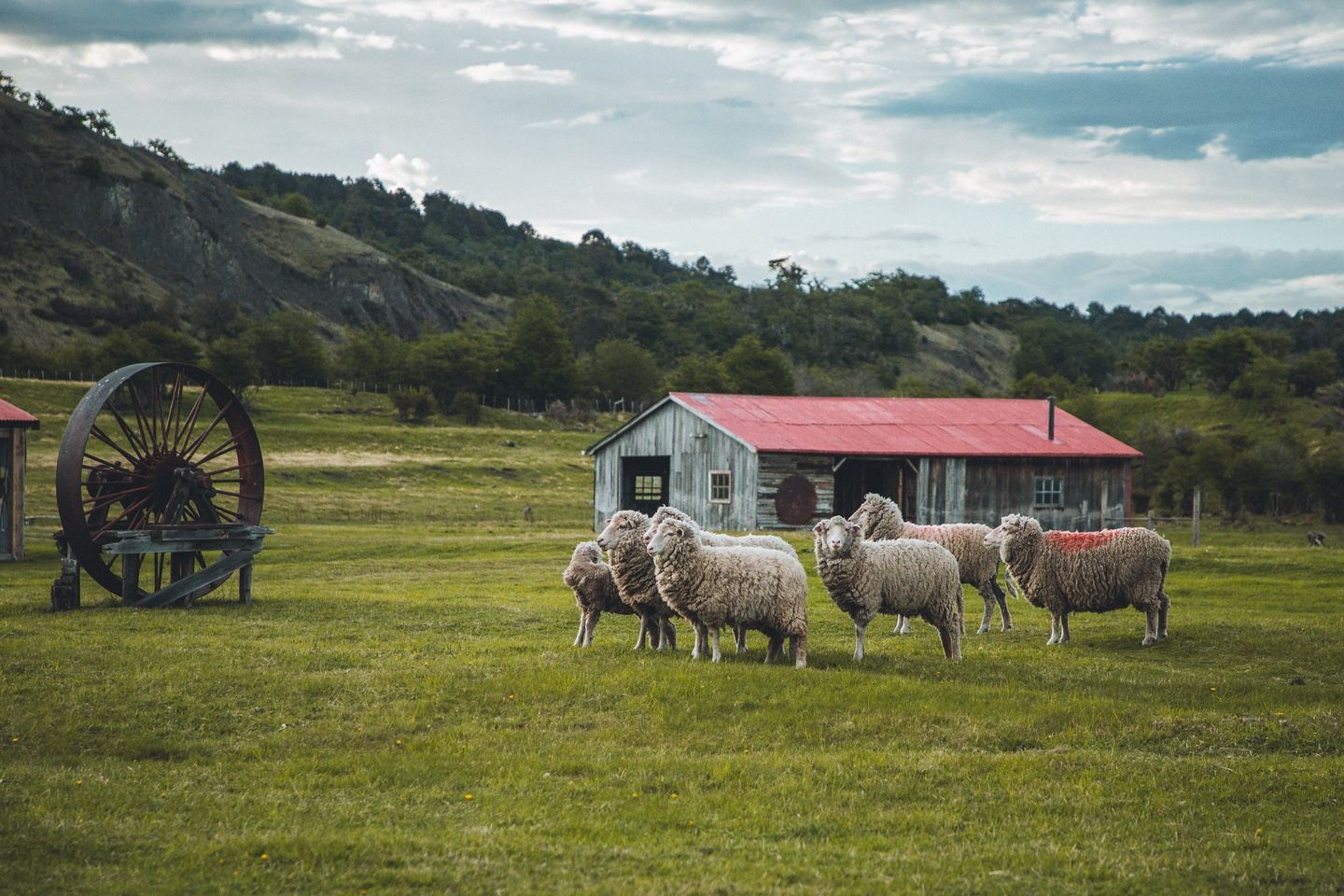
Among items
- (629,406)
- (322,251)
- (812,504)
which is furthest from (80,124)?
(812,504)

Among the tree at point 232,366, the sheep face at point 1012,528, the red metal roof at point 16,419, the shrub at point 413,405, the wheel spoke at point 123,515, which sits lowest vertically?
the wheel spoke at point 123,515

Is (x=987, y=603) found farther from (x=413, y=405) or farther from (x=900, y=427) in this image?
(x=413, y=405)

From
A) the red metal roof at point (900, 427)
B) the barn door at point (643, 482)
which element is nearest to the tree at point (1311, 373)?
the red metal roof at point (900, 427)

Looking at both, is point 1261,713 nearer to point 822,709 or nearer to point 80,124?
point 822,709

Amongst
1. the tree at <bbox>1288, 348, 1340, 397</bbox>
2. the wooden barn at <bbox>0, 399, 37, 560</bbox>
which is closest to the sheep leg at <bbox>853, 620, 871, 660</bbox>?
the wooden barn at <bbox>0, 399, 37, 560</bbox>

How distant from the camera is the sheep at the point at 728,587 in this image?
44.2ft

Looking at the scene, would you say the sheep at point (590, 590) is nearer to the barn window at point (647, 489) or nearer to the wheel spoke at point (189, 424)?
the wheel spoke at point (189, 424)

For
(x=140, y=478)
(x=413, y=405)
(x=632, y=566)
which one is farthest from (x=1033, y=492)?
(x=413, y=405)

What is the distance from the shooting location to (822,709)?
37.6 ft

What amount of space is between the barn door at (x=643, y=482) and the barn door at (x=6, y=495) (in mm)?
20115

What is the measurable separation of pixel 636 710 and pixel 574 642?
410cm

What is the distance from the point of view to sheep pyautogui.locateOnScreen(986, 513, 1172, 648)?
16188 millimetres

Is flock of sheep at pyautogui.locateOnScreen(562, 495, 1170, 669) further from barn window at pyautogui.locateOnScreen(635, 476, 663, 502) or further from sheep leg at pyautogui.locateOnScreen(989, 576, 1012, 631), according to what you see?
barn window at pyautogui.locateOnScreen(635, 476, 663, 502)

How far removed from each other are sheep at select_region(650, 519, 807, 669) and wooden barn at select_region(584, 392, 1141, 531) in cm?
2436
